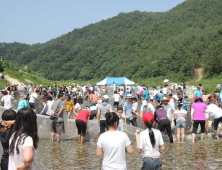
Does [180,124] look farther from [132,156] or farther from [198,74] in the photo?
[198,74]

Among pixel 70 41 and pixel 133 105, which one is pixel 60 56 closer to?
pixel 70 41

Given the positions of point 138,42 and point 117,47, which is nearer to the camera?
point 138,42

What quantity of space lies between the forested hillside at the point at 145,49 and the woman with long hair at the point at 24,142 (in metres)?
70.8

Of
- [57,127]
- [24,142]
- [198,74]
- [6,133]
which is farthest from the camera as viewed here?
[198,74]

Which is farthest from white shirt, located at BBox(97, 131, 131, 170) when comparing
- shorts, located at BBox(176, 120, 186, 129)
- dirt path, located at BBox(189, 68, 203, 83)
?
dirt path, located at BBox(189, 68, 203, 83)

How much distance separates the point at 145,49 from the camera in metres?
128

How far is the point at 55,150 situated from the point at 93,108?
404 centimetres

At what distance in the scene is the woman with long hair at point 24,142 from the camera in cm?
357

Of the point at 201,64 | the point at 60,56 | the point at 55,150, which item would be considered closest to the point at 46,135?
the point at 55,150

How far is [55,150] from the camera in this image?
10297mm

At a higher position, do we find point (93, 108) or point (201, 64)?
point (201, 64)

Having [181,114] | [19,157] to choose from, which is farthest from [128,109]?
[19,157]

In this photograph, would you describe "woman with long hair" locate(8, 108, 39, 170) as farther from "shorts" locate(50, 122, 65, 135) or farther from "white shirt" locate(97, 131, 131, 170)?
"shorts" locate(50, 122, 65, 135)

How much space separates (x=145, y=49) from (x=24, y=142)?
126 m
